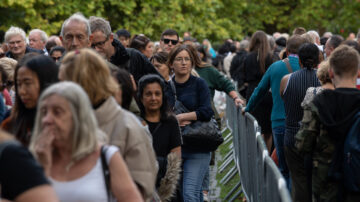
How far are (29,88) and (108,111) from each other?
498 mm

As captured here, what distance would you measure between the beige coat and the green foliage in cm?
1679

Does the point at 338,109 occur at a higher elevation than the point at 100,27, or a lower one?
lower

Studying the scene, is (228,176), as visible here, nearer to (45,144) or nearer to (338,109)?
(338,109)

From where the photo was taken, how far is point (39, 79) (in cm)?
440

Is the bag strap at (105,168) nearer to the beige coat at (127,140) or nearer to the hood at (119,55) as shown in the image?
the beige coat at (127,140)

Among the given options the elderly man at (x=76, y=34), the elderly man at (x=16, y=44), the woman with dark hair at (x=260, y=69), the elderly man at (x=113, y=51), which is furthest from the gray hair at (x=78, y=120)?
the woman with dark hair at (x=260, y=69)

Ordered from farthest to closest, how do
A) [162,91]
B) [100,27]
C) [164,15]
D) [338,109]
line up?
[164,15]
[100,27]
[162,91]
[338,109]

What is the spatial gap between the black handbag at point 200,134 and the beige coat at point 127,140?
3.40 metres

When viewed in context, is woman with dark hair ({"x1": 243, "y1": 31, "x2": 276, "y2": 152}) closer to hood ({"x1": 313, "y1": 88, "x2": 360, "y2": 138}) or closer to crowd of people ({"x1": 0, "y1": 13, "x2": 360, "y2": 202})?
crowd of people ({"x1": 0, "y1": 13, "x2": 360, "y2": 202})

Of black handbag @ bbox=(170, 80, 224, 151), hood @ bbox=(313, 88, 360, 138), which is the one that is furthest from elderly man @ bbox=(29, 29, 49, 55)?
hood @ bbox=(313, 88, 360, 138)

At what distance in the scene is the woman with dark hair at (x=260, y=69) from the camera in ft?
36.4

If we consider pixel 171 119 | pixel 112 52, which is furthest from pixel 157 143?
pixel 112 52

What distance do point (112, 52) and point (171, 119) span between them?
2.69 feet

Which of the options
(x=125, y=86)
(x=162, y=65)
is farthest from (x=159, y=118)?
(x=162, y=65)
